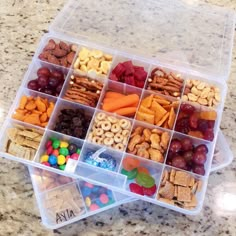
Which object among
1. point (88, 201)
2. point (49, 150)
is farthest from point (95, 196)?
point (49, 150)

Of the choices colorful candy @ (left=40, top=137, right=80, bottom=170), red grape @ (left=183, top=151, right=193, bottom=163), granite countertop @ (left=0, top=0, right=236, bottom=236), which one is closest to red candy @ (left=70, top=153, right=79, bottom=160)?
colorful candy @ (left=40, top=137, right=80, bottom=170)

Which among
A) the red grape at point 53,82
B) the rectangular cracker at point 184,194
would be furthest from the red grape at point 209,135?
the red grape at point 53,82

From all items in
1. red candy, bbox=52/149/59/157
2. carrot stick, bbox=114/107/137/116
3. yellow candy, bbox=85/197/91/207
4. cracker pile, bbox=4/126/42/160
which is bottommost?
yellow candy, bbox=85/197/91/207

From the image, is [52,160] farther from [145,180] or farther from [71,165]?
[145,180]

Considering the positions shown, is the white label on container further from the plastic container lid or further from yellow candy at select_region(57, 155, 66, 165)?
the plastic container lid

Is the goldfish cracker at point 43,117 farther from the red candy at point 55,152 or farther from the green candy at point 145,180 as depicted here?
the green candy at point 145,180

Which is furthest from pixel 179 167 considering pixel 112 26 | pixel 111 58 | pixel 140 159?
pixel 112 26
